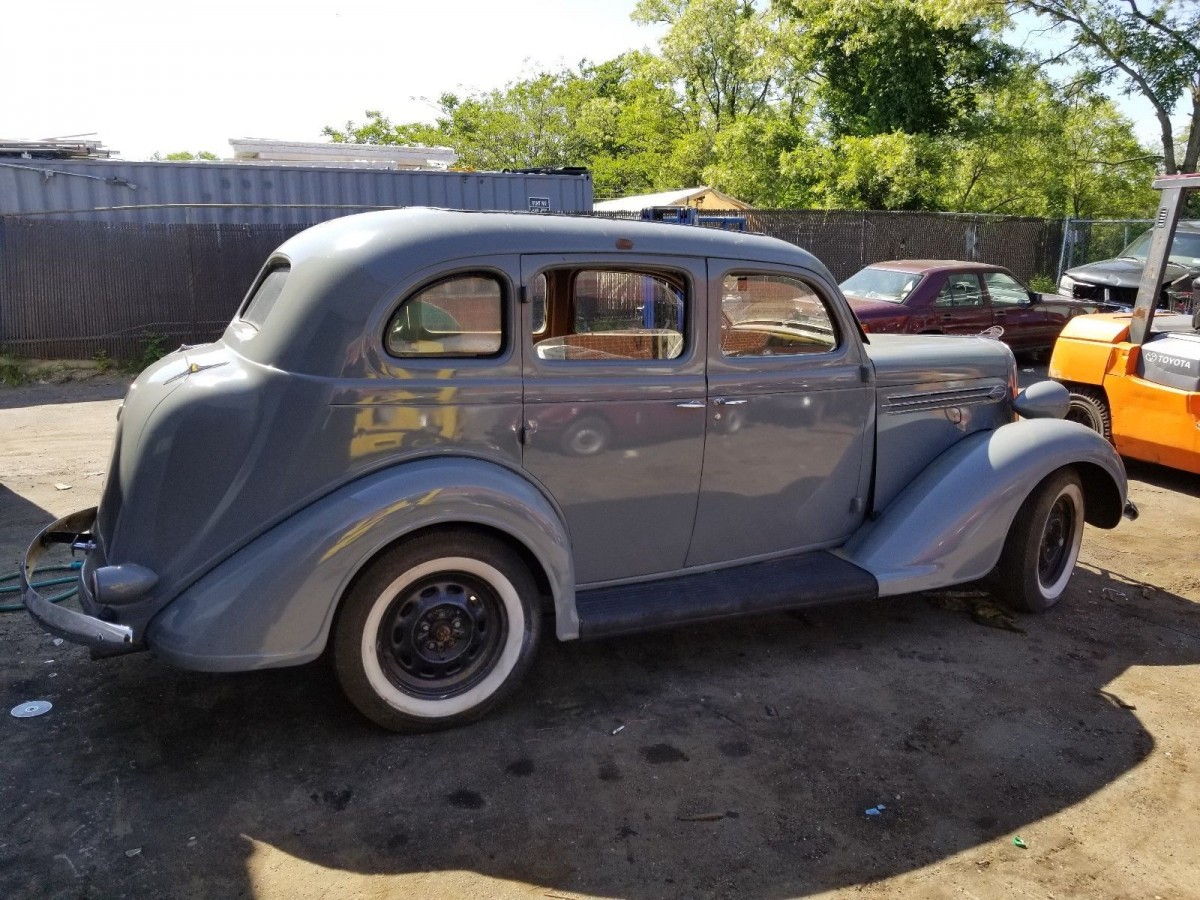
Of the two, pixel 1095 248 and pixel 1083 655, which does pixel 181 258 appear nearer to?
pixel 1083 655

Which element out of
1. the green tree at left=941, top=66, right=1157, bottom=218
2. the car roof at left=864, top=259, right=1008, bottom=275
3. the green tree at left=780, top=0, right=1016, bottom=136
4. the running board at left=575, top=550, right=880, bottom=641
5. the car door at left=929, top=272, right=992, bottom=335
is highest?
the green tree at left=780, top=0, right=1016, bottom=136

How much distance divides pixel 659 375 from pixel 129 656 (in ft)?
8.71

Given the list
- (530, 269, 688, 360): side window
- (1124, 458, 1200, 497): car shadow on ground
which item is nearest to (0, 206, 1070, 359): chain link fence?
(530, 269, 688, 360): side window

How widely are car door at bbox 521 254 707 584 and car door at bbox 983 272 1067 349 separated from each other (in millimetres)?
9407

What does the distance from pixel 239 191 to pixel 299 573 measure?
42.4 ft

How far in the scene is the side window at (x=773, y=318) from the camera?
415cm

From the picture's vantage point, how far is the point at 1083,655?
4.39 m

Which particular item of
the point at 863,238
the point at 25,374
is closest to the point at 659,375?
the point at 25,374

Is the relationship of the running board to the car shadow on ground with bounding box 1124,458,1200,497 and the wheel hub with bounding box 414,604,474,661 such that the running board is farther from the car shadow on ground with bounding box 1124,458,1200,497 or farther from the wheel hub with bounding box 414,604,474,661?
the car shadow on ground with bounding box 1124,458,1200,497

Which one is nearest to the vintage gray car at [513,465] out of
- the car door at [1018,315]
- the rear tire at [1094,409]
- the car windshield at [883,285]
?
the rear tire at [1094,409]

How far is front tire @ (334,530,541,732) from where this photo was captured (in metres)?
3.33

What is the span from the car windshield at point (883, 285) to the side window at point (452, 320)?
8.11 m

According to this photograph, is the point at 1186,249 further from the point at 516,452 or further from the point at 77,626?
the point at 77,626

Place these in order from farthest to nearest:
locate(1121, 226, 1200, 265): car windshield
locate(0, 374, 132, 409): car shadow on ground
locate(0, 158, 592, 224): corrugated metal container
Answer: locate(0, 158, 592, 224): corrugated metal container → locate(1121, 226, 1200, 265): car windshield → locate(0, 374, 132, 409): car shadow on ground
